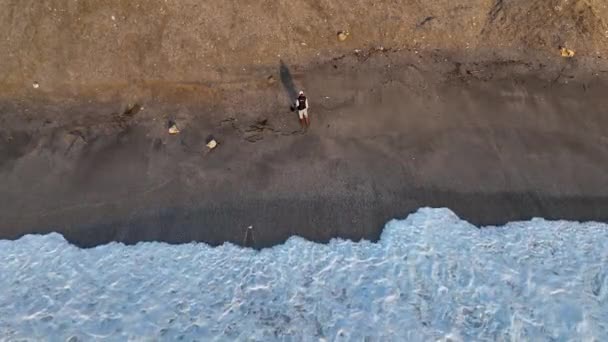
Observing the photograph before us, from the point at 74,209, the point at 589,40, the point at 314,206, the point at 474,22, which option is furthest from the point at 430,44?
the point at 74,209

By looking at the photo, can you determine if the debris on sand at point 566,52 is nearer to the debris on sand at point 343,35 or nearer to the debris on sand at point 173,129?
the debris on sand at point 343,35

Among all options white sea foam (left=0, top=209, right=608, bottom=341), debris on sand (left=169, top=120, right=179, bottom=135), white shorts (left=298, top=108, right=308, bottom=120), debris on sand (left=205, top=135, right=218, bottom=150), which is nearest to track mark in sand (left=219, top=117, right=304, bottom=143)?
white shorts (left=298, top=108, right=308, bottom=120)

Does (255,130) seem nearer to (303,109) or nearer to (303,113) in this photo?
(303,113)

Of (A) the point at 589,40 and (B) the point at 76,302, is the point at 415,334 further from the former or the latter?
(A) the point at 589,40

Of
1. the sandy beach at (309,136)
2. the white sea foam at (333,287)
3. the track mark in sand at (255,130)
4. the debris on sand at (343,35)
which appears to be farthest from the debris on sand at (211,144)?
the debris on sand at (343,35)

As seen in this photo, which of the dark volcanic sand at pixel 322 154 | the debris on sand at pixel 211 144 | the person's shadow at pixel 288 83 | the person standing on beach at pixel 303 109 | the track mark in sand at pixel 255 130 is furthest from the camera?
the person's shadow at pixel 288 83

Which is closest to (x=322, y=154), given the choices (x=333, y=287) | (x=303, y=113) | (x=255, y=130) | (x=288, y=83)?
(x=303, y=113)
